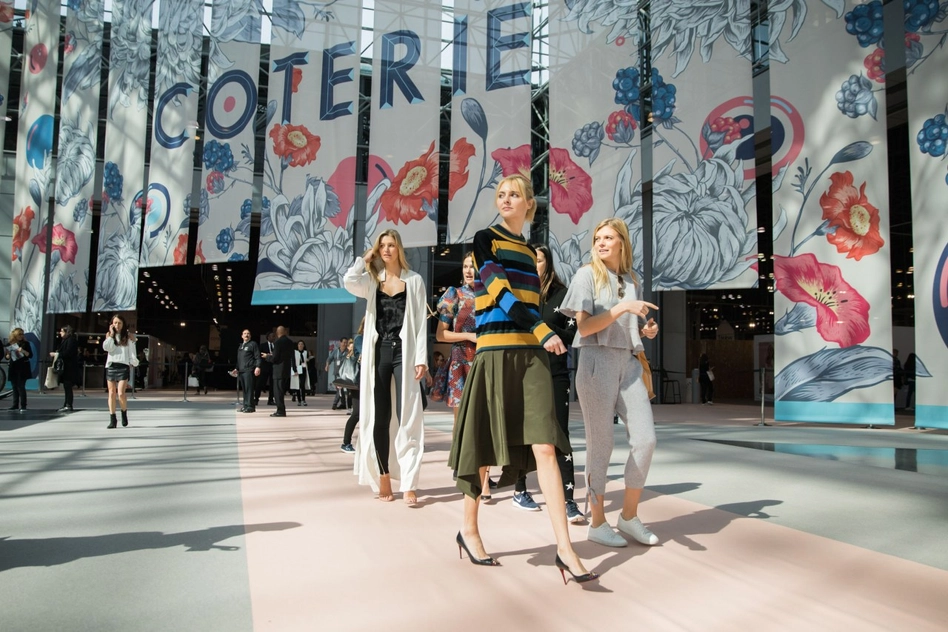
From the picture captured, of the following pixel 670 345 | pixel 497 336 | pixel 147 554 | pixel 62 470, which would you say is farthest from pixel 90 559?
pixel 670 345

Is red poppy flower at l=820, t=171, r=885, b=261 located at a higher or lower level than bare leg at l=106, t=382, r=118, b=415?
higher

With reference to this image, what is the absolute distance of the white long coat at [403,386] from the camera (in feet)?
14.9

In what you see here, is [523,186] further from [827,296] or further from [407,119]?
[407,119]

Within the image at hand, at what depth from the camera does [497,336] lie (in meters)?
2.99

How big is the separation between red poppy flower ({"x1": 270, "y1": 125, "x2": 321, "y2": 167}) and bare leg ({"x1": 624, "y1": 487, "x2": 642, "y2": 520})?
12.0 meters

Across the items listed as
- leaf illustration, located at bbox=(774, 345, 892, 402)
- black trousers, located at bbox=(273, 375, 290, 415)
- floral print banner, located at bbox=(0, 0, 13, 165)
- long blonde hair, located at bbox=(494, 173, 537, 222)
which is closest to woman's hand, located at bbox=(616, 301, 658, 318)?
long blonde hair, located at bbox=(494, 173, 537, 222)

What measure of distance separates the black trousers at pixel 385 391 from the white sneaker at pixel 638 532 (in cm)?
168

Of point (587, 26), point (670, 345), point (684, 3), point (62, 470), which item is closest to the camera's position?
point (62, 470)

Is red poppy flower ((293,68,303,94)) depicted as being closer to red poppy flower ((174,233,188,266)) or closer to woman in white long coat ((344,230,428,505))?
red poppy flower ((174,233,188,266))

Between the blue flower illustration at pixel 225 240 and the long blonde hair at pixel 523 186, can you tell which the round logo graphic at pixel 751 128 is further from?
the blue flower illustration at pixel 225 240

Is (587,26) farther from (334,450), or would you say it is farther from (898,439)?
(334,450)

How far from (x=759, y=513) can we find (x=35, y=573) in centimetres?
373

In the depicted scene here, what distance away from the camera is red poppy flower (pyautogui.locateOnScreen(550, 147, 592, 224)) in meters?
12.8

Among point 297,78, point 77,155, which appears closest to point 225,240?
point 297,78
